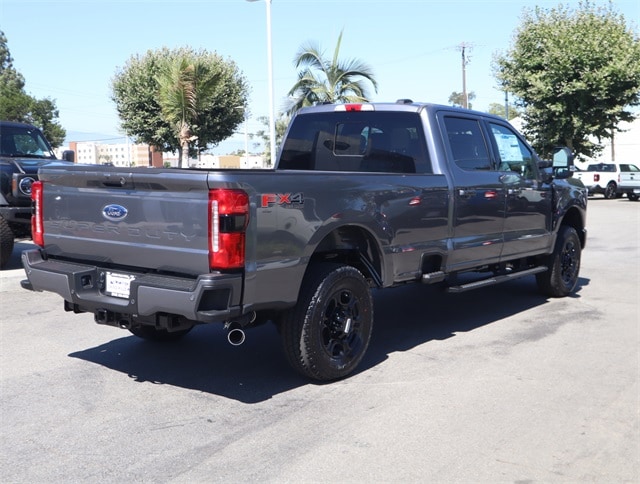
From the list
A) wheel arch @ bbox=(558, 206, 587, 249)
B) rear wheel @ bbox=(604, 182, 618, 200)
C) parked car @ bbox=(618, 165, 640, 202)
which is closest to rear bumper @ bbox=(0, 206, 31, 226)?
wheel arch @ bbox=(558, 206, 587, 249)

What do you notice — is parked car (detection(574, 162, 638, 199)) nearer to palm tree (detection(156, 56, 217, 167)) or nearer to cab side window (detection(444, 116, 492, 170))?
palm tree (detection(156, 56, 217, 167))

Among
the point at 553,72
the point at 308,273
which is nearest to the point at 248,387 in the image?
the point at 308,273

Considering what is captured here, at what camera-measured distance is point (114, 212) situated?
16.4 feet

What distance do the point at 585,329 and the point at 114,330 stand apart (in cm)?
459

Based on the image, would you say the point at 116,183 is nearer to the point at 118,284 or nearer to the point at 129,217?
the point at 129,217

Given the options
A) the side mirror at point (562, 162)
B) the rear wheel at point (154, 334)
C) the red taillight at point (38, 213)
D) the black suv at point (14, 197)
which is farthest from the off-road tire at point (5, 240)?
the side mirror at point (562, 162)

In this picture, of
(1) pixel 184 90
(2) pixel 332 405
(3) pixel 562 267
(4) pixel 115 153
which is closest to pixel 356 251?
(2) pixel 332 405

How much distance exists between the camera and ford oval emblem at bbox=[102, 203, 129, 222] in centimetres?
495

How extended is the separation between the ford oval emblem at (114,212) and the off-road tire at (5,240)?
5317mm

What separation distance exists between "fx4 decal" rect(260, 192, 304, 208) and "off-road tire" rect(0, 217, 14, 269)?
617 centimetres

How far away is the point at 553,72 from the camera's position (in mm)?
33281

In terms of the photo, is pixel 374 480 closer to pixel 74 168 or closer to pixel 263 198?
pixel 263 198

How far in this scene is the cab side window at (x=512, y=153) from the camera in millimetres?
7730

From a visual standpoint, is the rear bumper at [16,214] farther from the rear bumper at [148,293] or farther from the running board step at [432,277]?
the running board step at [432,277]
